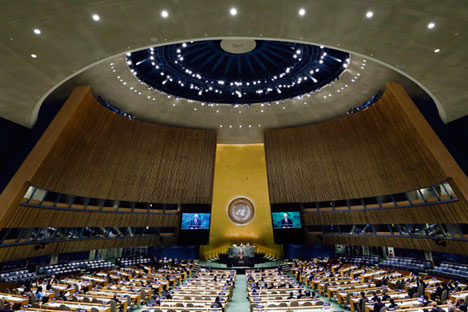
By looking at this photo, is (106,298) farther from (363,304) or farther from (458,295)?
(458,295)

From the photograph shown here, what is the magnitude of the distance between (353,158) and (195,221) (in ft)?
46.5

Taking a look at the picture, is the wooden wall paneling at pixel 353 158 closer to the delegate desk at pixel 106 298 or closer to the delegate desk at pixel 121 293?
the delegate desk at pixel 121 293

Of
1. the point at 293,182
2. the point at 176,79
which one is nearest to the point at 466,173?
the point at 293,182

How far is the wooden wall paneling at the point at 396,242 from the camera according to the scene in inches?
538

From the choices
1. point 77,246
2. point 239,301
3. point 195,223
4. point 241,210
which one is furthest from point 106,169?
point 241,210

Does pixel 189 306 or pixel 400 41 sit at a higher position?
pixel 400 41

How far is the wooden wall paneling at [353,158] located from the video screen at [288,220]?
3.80 ft

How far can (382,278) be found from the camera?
14.0m

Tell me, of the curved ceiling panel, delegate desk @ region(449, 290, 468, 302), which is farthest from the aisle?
the curved ceiling panel

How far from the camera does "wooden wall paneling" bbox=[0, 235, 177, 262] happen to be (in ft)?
42.9

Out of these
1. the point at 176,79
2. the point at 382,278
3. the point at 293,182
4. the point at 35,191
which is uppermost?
the point at 176,79

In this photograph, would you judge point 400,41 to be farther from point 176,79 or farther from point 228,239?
point 228,239

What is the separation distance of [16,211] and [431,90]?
67.8 feet

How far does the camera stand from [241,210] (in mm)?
27766
